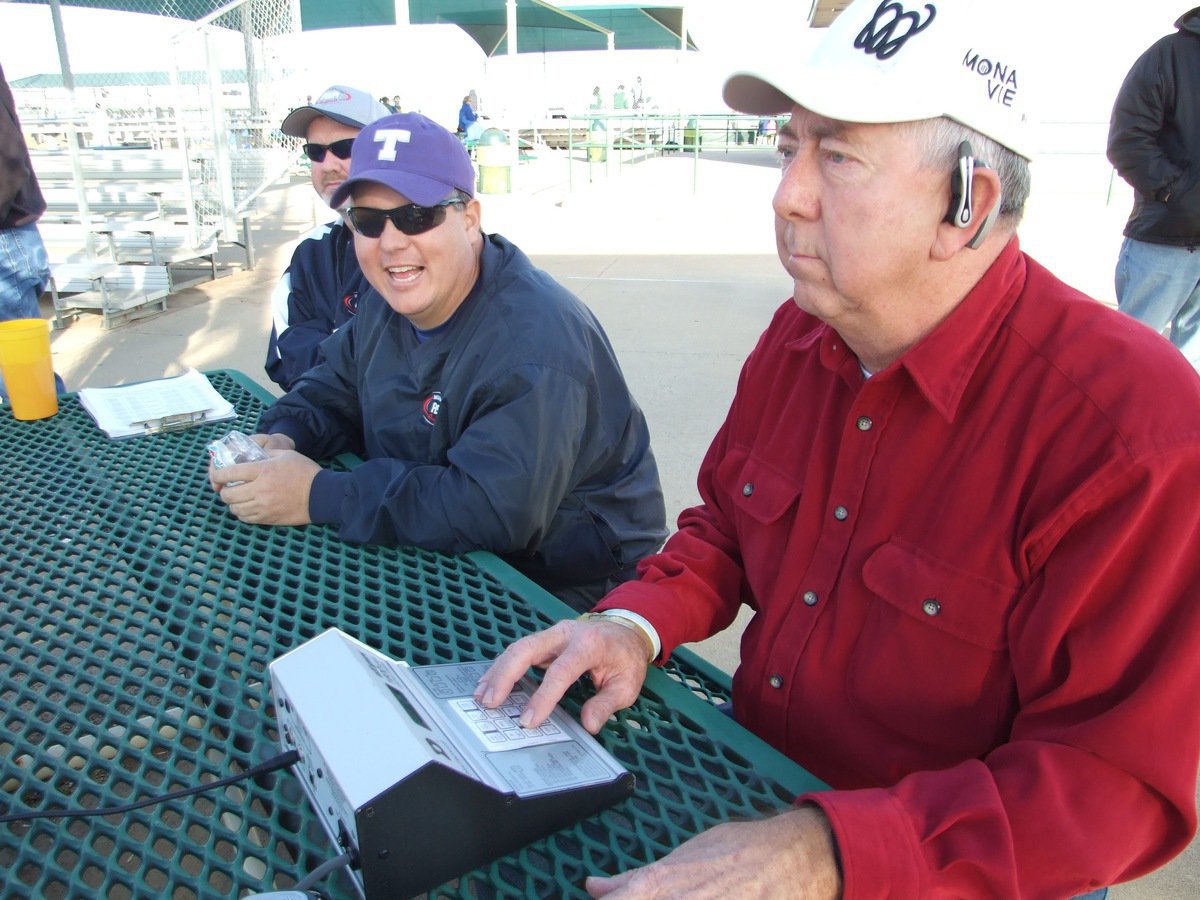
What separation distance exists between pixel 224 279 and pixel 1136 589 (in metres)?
8.29

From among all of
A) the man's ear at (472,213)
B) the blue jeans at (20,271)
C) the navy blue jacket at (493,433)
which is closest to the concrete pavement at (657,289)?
the navy blue jacket at (493,433)

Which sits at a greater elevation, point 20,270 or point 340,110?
point 340,110

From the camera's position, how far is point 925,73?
43.8 inches

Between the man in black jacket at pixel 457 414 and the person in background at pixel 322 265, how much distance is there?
85 centimetres

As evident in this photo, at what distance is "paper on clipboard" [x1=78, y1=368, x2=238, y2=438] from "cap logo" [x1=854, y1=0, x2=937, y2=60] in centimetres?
197

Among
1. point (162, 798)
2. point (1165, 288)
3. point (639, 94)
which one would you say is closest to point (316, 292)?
point (162, 798)

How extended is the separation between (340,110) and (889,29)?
8.33 ft

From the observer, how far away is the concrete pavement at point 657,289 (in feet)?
15.5

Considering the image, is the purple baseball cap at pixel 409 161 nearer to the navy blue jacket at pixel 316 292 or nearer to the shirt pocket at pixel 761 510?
the shirt pocket at pixel 761 510

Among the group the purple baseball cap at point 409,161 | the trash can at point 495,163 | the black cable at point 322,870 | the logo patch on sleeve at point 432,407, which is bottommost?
the trash can at point 495,163

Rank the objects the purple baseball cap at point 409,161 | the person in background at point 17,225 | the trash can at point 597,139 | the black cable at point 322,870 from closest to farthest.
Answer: the black cable at point 322,870
the purple baseball cap at point 409,161
the person in background at point 17,225
the trash can at point 597,139

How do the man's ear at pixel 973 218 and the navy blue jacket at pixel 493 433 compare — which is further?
the navy blue jacket at pixel 493 433

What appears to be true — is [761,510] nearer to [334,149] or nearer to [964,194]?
[964,194]

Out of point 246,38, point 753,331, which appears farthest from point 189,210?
point 753,331
